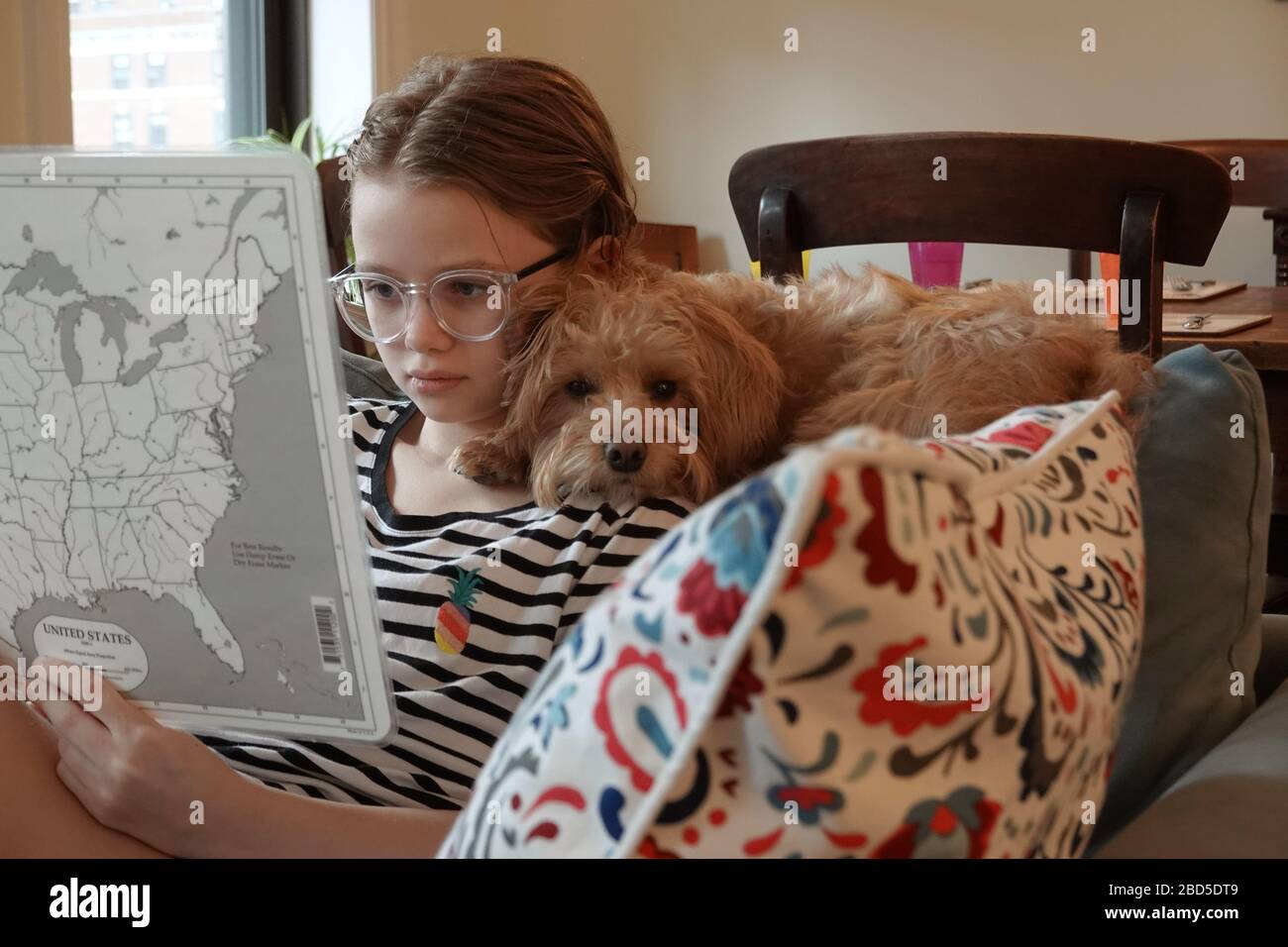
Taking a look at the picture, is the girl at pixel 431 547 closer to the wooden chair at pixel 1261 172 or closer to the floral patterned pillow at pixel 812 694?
the floral patterned pillow at pixel 812 694

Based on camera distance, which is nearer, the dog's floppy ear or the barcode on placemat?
the barcode on placemat

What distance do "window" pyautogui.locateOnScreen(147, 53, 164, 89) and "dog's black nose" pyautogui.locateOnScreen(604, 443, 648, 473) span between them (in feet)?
9.41

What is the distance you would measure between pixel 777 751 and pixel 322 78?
3.70 m

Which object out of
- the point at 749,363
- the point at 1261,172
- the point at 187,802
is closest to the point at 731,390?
the point at 749,363

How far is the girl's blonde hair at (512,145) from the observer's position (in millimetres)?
1095

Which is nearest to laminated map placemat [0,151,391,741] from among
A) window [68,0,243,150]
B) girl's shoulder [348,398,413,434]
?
girl's shoulder [348,398,413,434]

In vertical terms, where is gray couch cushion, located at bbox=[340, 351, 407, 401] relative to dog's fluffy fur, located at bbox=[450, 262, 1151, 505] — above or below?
below

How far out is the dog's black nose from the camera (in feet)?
3.29

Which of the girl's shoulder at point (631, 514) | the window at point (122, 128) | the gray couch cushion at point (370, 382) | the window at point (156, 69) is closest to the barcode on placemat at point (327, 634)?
the girl's shoulder at point (631, 514)

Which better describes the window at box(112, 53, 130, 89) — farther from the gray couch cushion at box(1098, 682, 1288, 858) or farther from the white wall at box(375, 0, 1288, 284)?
the gray couch cushion at box(1098, 682, 1288, 858)

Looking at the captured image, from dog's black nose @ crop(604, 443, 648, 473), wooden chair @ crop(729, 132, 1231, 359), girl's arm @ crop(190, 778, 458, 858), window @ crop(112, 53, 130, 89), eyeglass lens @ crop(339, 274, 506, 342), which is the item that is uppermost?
window @ crop(112, 53, 130, 89)

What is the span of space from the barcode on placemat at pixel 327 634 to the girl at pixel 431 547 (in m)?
0.16
